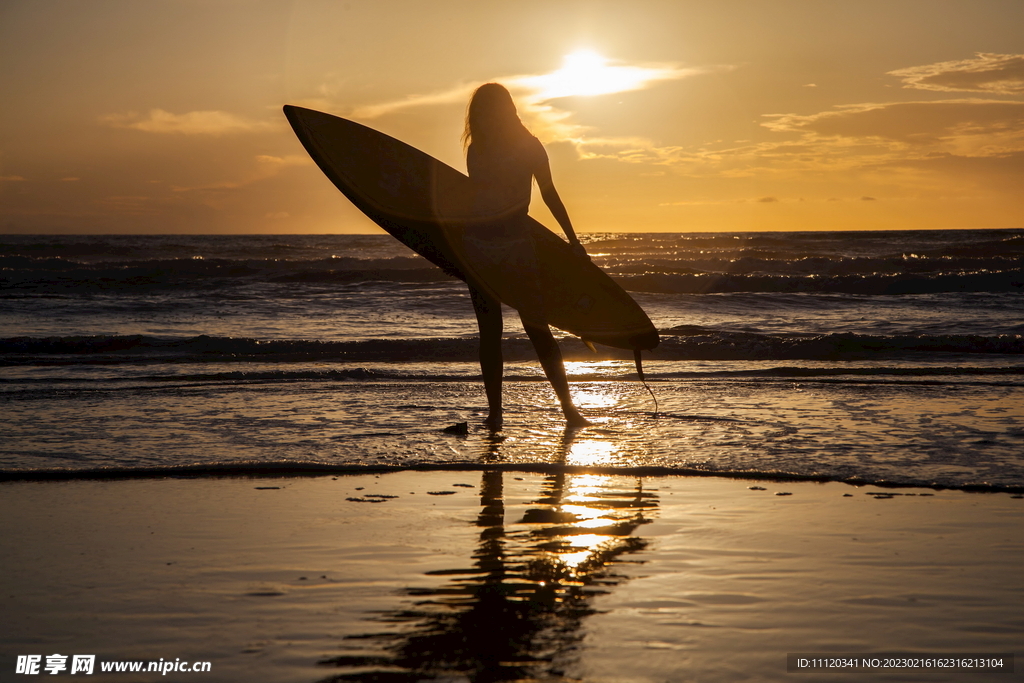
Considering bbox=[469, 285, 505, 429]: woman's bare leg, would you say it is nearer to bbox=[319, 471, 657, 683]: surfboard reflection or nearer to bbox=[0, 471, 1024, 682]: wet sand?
bbox=[0, 471, 1024, 682]: wet sand

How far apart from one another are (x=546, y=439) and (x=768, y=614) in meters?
2.28

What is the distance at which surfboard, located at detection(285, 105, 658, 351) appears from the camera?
4.91 meters

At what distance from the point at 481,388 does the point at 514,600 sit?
→ 4283 mm

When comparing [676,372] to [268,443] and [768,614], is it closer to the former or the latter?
[268,443]

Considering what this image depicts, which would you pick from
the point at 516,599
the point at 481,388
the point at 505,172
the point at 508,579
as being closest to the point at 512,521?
the point at 508,579

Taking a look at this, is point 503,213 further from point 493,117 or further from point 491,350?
point 491,350

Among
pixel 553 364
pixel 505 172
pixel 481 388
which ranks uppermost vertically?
pixel 505 172

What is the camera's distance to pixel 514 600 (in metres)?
2.02

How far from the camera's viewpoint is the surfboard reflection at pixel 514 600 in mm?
1684

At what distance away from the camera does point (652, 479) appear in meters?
3.33

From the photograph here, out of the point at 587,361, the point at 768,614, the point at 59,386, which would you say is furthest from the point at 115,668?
the point at 587,361

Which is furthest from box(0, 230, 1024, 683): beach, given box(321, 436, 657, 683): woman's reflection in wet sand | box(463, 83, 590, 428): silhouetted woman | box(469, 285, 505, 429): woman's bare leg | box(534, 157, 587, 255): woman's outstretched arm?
box(534, 157, 587, 255): woman's outstretched arm

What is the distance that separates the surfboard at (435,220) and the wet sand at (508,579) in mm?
2018

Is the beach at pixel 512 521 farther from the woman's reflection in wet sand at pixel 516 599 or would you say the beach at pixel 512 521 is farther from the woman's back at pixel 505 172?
the woman's back at pixel 505 172
